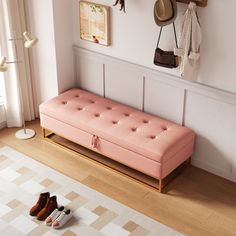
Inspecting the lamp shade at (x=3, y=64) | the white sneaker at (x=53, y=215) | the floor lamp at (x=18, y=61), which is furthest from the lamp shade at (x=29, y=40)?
the white sneaker at (x=53, y=215)

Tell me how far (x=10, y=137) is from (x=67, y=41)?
3.63 feet

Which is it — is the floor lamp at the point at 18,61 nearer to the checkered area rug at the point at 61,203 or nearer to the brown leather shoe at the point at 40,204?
the checkered area rug at the point at 61,203

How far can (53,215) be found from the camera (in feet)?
11.9

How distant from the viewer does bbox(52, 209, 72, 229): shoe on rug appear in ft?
11.6

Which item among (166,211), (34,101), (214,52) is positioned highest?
→ (214,52)

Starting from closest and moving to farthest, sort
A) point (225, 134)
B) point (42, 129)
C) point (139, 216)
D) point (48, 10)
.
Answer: point (139, 216), point (225, 134), point (48, 10), point (42, 129)

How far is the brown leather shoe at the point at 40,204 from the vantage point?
12.1 feet

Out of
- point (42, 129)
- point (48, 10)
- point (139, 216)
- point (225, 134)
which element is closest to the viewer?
point (139, 216)

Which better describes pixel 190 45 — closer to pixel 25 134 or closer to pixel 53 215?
pixel 53 215

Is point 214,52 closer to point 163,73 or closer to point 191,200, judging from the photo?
point 163,73

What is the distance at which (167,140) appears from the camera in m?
3.86

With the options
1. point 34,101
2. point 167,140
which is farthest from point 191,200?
point 34,101

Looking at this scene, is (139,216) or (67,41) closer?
(139,216)

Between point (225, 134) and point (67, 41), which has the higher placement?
point (67, 41)
